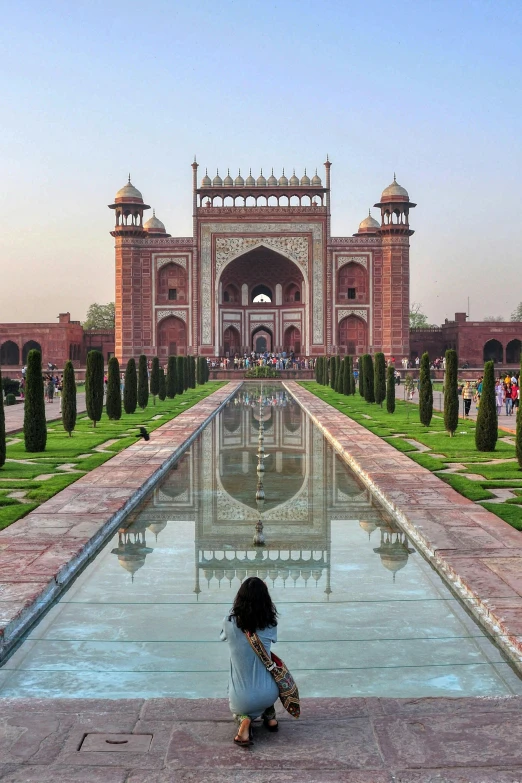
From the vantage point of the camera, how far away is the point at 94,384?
11.3 meters

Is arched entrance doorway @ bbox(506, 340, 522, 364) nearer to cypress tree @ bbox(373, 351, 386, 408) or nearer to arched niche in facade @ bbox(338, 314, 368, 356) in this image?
arched niche in facade @ bbox(338, 314, 368, 356)

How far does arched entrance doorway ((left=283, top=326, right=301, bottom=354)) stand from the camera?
33.7m

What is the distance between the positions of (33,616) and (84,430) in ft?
Result: 25.9

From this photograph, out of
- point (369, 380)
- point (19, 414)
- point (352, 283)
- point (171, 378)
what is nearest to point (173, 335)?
point (352, 283)

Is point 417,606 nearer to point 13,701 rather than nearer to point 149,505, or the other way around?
point 13,701

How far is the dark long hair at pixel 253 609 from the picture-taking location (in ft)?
7.72

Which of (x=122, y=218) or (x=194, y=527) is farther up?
(x=122, y=218)

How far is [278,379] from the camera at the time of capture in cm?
2812

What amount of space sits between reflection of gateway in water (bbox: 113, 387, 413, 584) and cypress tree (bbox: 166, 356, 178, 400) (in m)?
8.48

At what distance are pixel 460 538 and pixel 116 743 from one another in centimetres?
262

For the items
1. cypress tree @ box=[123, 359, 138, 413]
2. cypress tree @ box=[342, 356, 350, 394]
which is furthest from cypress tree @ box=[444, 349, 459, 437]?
cypress tree @ box=[342, 356, 350, 394]

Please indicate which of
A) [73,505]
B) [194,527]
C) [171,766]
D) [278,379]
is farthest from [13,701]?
[278,379]

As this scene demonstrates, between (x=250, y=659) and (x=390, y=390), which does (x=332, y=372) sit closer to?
(x=390, y=390)

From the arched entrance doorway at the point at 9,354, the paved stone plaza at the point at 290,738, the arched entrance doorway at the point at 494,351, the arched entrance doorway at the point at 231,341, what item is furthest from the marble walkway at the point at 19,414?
the arched entrance doorway at the point at 494,351
